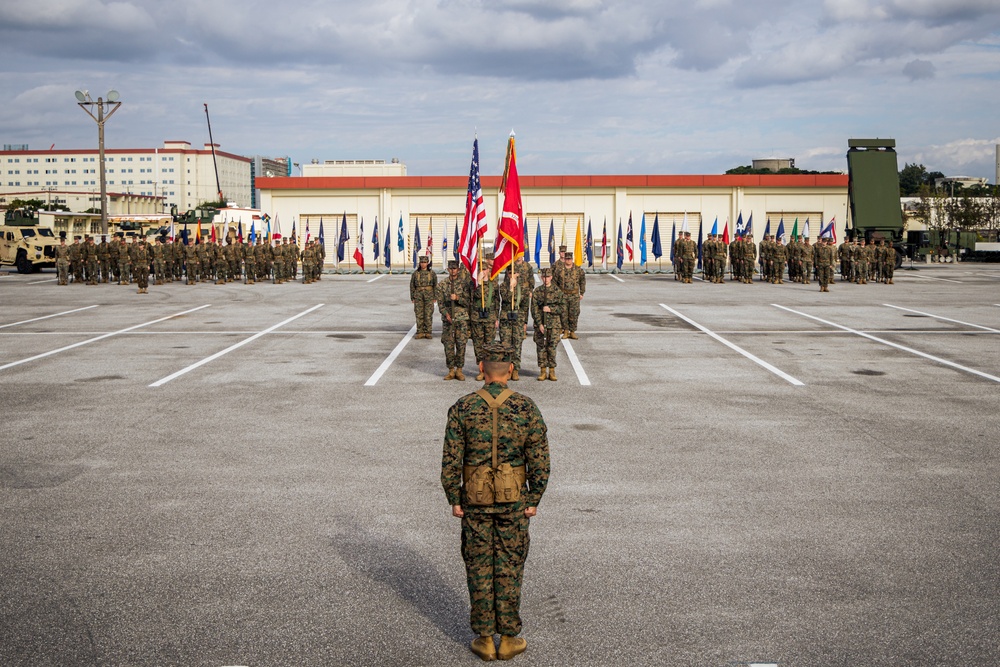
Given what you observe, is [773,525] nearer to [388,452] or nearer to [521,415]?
[521,415]

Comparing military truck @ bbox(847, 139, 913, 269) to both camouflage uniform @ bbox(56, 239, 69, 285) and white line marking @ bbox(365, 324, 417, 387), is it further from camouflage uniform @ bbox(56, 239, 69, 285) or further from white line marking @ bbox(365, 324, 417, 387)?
camouflage uniform @ bbox(56, 239, 69, 285)

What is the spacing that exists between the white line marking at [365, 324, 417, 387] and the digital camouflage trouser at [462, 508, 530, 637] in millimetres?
8494

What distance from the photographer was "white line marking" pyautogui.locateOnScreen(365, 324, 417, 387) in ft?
45.6

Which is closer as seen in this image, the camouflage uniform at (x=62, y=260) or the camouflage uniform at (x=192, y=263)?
the camouflage uniform at (x=62, y=260)

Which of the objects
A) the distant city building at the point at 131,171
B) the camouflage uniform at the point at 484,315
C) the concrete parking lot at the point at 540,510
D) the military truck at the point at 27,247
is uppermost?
the distant city building at the point at 131,171

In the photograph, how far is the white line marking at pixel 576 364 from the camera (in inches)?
546

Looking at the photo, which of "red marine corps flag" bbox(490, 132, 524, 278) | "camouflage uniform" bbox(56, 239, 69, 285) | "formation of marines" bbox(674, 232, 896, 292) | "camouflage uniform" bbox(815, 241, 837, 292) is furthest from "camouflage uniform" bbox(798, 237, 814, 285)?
"camouflage uniform" bbox(56, 239, 69, 285)

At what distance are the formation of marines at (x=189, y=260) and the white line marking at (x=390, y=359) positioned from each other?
15.6 metres

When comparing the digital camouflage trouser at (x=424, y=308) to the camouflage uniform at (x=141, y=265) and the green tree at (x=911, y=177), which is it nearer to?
the camouflage uniform at (x=141, y=265)

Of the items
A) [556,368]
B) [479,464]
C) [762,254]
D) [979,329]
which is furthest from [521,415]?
[762,254]

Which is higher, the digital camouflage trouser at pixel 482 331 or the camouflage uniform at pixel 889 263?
the camouflage uniform at pixel 889 263

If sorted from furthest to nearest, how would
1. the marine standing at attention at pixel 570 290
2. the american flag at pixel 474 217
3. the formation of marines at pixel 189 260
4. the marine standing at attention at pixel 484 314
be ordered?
the formation of marines at pixel 189 260 < the marine standing at attention at pixel 570 290 < the marine standing at attention at pixel 484 314 < the american flag at pixel 474 217

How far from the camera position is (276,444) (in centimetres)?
984

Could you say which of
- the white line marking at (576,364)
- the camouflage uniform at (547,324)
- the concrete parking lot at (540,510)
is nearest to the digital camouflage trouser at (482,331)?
the camouflage uniform at (547,324)
